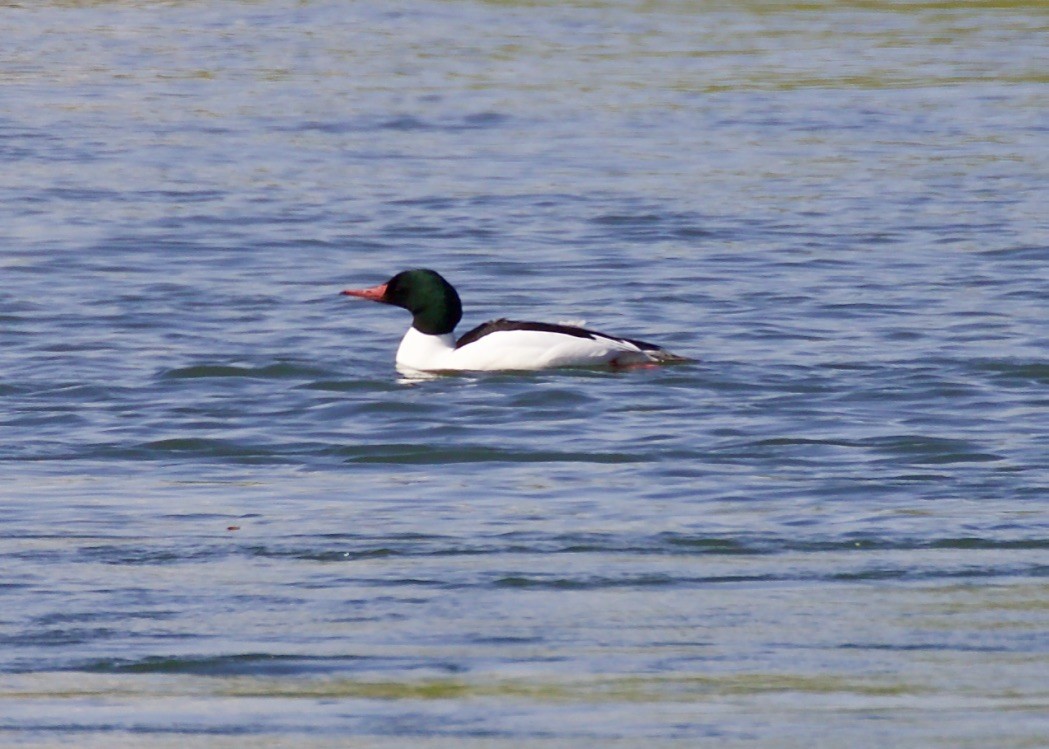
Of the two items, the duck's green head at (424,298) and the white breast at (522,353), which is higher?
the duck's green head at (424,298)

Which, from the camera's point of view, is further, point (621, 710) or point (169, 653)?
point (169, 653)

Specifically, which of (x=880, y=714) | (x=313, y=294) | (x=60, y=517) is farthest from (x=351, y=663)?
(x=313, y=294)

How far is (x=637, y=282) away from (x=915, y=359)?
3.73m

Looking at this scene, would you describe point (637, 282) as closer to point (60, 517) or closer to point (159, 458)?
point (159, 458)

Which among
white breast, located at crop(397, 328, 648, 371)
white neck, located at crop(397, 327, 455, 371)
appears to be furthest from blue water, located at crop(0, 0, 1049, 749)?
white neck, located at crop(397, 327, 455, 371)

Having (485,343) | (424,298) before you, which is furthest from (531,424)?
(424,298)

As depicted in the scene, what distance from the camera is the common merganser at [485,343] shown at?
42.2ft

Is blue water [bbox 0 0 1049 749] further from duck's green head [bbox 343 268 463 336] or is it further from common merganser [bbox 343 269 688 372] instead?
duck's green head [bbox 343 268 463 336]

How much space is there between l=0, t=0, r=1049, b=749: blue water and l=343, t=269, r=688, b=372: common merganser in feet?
0.64

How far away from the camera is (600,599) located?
7.35 m

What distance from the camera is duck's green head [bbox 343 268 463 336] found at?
44.7 feet

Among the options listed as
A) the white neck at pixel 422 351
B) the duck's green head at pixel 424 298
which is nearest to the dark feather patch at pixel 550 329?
the white neck at pixel 422 351

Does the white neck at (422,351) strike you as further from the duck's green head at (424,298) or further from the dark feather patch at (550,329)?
the dark feather patch at (550,329)

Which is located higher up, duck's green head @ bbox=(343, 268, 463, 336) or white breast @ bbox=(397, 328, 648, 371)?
duck's green head @ bbox=(343, 268, 463, 336)
